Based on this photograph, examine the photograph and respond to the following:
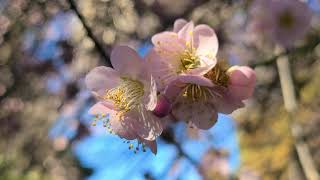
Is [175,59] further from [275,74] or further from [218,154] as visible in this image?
[218,154]

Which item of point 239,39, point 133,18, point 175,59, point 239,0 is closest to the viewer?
point 175,59

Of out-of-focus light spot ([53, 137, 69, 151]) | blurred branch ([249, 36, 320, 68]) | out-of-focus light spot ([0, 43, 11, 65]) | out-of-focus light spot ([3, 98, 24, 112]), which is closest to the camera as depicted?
blurred branch ([249, 36, 320, 68])

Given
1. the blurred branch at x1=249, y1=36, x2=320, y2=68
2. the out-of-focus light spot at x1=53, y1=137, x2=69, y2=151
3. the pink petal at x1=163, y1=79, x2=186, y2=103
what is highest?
the pink petal at x1=163, y1=79, x2=186, y2=103

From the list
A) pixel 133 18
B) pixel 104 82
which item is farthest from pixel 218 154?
pixel 104 82

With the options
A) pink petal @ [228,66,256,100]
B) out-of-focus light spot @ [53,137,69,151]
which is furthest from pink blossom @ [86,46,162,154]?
out-of-focus light spot @ [53,137,69,151]

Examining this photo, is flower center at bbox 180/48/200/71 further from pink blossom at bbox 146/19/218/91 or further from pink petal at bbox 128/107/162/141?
pink petal at bbox 128/107/162/141

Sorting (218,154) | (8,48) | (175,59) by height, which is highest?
(175,59)

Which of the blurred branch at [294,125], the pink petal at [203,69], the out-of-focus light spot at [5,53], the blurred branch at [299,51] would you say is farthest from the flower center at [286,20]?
the out-of-focus light spot at [5,53]
